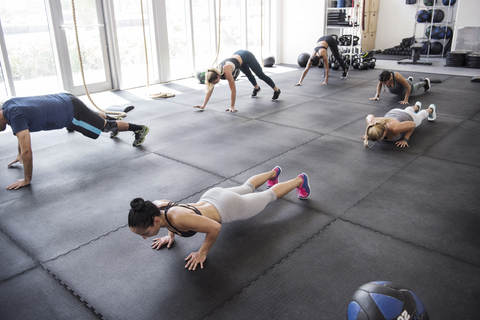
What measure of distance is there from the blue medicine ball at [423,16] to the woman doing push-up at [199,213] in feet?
29.5

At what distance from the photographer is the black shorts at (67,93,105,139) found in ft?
12.9

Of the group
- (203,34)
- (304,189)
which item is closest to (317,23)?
(203,34)

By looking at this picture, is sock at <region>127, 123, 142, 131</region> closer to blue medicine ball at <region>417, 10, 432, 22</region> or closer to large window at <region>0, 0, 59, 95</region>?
large window at <region>0, 0, 59, 95</region>

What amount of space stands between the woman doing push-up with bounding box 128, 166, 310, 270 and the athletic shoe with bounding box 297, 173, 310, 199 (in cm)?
15

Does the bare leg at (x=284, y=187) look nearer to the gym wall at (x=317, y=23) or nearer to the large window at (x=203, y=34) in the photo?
the large window at (x=203, y=34)

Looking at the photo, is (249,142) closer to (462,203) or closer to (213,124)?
(213,124)

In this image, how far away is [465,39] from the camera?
898 centimetres

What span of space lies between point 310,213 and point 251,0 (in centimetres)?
824

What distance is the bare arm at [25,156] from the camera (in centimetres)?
338

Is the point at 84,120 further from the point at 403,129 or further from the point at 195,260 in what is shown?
the point at 403,129

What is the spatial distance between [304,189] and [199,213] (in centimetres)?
114

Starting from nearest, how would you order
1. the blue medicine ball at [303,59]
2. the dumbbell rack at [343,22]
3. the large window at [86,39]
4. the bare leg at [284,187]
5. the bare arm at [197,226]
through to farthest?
the bare arm at [197,226] → the bare leg at [284,187] → the large window at [86,39] → the dumbbell rack at [343,22] → the blue medicine ball at [303,59]

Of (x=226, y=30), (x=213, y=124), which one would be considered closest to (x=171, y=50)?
(x=226, y=30)

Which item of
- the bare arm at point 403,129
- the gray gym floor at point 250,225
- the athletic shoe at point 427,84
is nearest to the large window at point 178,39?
the gray gym floor at point 250,225
